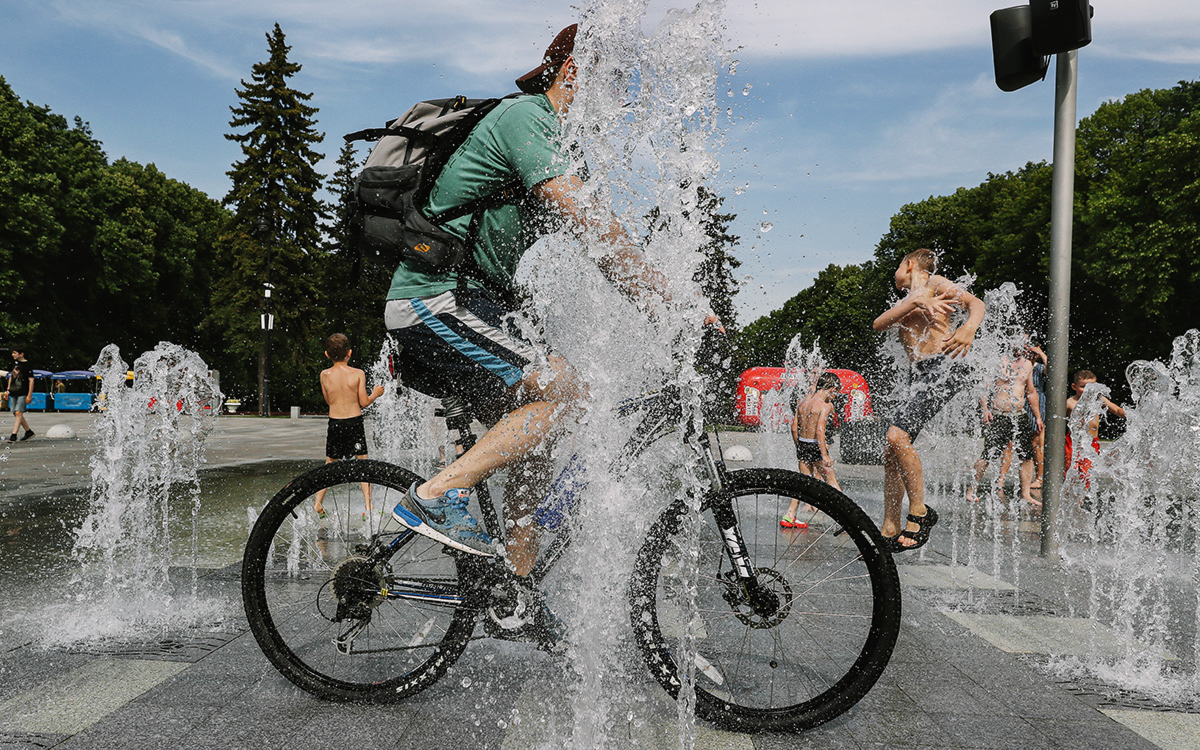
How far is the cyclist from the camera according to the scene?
2594 millimetres

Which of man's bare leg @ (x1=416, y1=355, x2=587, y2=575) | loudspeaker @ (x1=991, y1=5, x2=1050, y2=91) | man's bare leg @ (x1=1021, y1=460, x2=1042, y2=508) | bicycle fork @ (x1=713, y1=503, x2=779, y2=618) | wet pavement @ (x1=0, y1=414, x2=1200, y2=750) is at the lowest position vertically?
wet pavement @ (x1=0, y1=414, x2=1200, y2=750)

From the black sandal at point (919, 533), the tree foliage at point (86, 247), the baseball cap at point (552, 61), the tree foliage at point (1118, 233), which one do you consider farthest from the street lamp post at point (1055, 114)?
the tree foliage at point (86, 247)

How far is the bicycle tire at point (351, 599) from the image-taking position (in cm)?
291

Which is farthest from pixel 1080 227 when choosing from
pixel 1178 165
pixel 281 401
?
pixel 281 401

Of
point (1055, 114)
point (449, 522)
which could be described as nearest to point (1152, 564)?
point (1055, 114)

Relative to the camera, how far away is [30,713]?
2.78 meters

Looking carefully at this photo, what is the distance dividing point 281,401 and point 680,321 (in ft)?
181

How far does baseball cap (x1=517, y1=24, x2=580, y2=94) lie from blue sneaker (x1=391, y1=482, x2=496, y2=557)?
1.40 metres

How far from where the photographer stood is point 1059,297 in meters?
6.01

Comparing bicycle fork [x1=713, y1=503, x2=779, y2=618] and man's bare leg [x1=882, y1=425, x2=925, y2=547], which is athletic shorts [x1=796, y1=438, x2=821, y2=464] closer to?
man's bare leg [x1=882, y1=425, x2=925, y2=547]

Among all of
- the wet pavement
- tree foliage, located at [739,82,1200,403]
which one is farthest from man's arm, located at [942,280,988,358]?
tree foliage, located at [739,82,1200,403]

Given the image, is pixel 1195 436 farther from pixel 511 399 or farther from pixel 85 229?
pixel 85 229

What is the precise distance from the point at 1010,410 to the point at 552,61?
8593mm

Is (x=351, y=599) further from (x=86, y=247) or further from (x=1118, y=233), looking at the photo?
(x=86, y=247)
